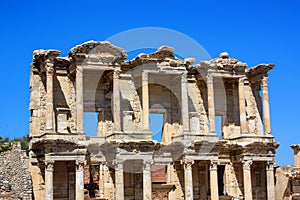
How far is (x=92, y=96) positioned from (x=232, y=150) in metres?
7.29

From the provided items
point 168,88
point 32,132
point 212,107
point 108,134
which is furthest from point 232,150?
point 32,132

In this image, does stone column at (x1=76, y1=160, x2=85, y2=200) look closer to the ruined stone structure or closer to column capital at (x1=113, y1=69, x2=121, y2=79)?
column capital at (x1=113, y1=69, x2=121, y2=79)

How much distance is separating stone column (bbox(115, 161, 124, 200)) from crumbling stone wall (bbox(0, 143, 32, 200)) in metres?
3.65

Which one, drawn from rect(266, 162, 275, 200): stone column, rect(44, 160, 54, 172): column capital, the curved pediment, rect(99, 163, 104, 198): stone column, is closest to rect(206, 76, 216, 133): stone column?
rect(266, 162, 275, 200): stone column

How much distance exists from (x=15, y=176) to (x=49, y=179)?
1.68m

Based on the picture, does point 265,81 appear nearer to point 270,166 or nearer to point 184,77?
point 270,166

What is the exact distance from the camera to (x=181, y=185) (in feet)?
94.7

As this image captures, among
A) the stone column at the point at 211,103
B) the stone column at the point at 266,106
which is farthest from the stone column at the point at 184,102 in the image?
the stone column at the point at 266,106

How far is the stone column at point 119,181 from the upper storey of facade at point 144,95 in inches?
50.3

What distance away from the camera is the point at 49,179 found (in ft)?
82.5

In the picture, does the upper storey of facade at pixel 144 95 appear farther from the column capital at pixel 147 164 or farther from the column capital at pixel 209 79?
the column capital at pixel 147 164

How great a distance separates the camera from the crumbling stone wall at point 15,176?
24766 mm

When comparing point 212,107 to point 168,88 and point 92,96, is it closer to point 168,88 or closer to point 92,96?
point 168,88

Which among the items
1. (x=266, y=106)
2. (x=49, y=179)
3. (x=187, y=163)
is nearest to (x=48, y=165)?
(x=49, y=179)
